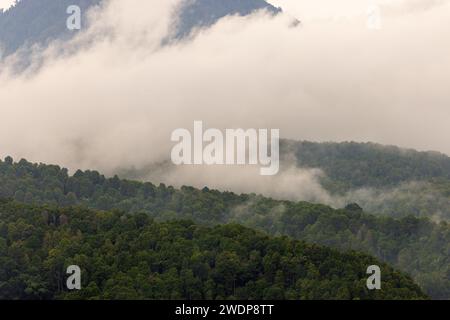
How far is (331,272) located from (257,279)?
10547mm

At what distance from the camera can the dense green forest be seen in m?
159

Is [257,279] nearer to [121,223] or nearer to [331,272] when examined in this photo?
[331,272]

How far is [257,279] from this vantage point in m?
163

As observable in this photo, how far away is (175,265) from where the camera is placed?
16850cm

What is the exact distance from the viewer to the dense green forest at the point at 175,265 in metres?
159

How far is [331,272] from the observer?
165m
